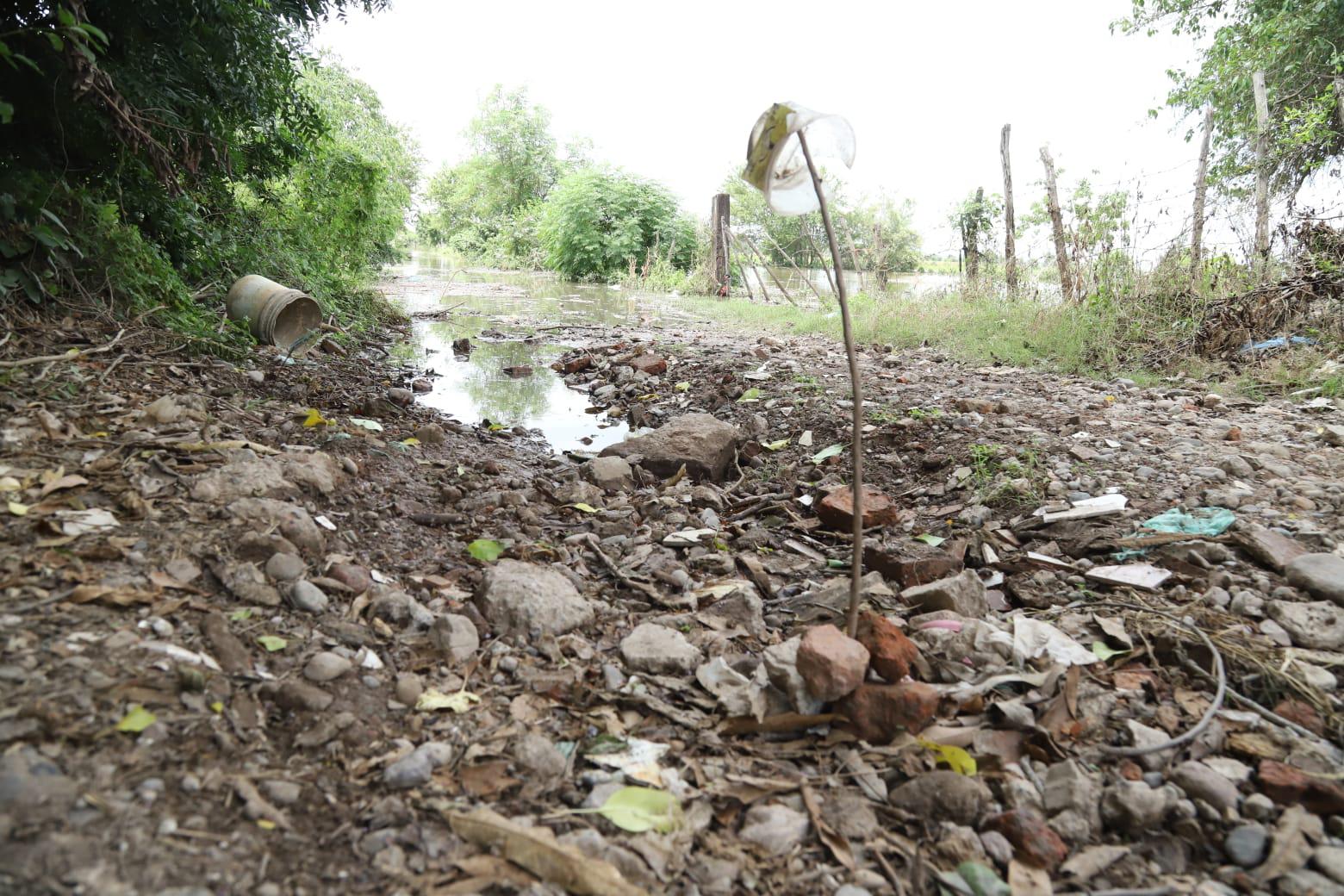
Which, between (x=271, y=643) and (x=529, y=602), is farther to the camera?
(x=529, y=602)

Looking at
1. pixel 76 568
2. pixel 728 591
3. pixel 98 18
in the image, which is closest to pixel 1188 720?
pixel 728 591

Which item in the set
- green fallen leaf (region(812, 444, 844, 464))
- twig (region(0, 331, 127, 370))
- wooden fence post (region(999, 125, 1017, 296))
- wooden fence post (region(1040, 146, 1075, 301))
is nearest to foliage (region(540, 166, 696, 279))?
wooden fence post (region(999, 125, 1017, 296))

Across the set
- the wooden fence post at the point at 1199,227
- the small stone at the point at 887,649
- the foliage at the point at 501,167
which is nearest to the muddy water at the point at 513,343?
the small stone at the point at 887,649

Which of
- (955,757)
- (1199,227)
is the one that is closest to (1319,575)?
(955,757)

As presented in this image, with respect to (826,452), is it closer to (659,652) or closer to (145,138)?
(659,652)

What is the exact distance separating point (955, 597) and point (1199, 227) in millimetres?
5191

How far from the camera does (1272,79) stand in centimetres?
842

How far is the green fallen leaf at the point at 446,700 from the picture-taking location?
59.2 inches

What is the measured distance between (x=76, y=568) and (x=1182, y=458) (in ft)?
10.9

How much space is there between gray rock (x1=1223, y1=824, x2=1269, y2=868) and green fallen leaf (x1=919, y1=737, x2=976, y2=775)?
0.39 meters

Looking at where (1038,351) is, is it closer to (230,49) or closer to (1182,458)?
(1182,458)

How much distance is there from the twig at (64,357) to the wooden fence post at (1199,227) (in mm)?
5917

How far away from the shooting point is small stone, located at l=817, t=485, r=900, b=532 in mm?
2541

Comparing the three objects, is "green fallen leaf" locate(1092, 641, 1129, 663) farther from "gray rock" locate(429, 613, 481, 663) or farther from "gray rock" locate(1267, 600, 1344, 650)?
"gray rock" locate(429, 613, 481, 663)
